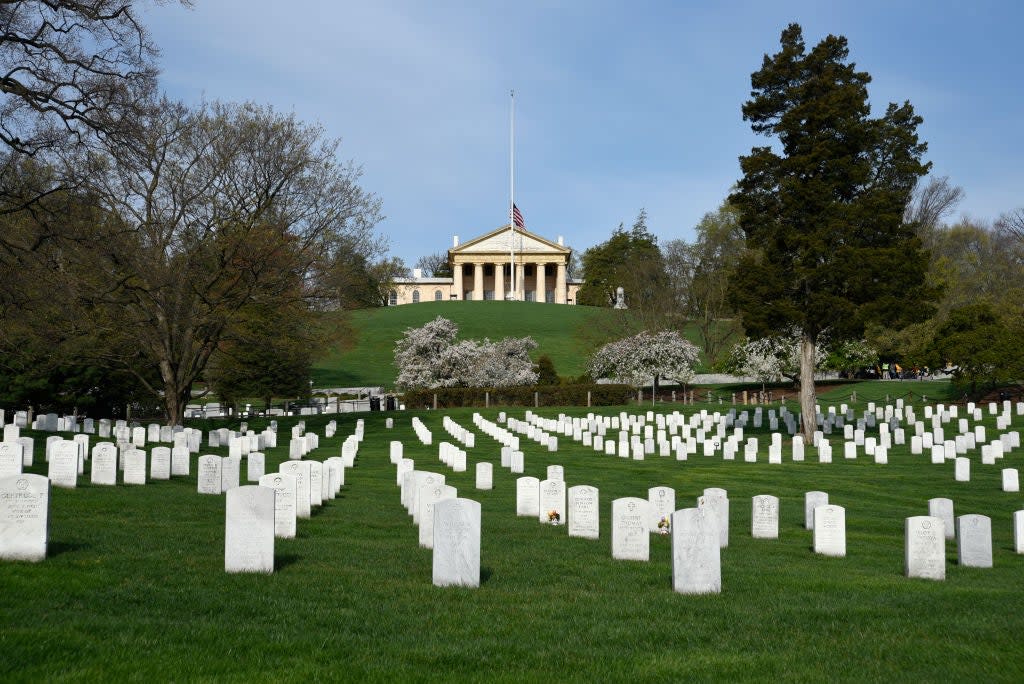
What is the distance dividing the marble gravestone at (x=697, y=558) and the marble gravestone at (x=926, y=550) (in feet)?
9.45

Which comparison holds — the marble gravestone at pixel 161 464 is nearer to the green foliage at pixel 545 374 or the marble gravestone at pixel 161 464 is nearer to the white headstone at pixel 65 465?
the white headstone at pixel 65 465

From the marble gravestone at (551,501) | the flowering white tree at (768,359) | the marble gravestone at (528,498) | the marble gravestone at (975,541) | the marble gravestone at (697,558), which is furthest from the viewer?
the flowering white tree at (768,359)

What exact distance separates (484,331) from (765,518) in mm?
76120

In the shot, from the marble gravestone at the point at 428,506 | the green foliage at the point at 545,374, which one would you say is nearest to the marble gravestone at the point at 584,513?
the marble gravestone at the point at 428,506

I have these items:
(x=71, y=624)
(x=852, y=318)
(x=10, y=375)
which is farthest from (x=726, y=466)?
(x=10, y=375)

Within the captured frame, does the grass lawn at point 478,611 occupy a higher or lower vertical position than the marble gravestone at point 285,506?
lower

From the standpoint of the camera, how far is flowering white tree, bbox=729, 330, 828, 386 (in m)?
57.4

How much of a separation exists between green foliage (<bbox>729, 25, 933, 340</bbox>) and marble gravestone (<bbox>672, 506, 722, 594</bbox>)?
80.9ft

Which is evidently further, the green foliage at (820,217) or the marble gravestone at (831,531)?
the green foliage at (820,217)

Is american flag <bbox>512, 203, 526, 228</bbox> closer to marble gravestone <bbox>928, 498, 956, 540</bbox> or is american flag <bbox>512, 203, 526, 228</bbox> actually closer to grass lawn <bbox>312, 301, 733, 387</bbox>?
grass lawn <bbox>312, 301, 733, 387</bbox>

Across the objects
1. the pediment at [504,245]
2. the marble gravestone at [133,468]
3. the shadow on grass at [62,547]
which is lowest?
the shadow on grass at [62,547]

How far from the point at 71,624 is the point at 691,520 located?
5.52 meters

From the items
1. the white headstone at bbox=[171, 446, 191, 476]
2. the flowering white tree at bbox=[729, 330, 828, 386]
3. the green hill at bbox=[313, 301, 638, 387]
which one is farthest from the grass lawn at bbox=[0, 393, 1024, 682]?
the green hill at bbox=[313, 301, 638, 387]

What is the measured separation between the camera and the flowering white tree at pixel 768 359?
188 ft
